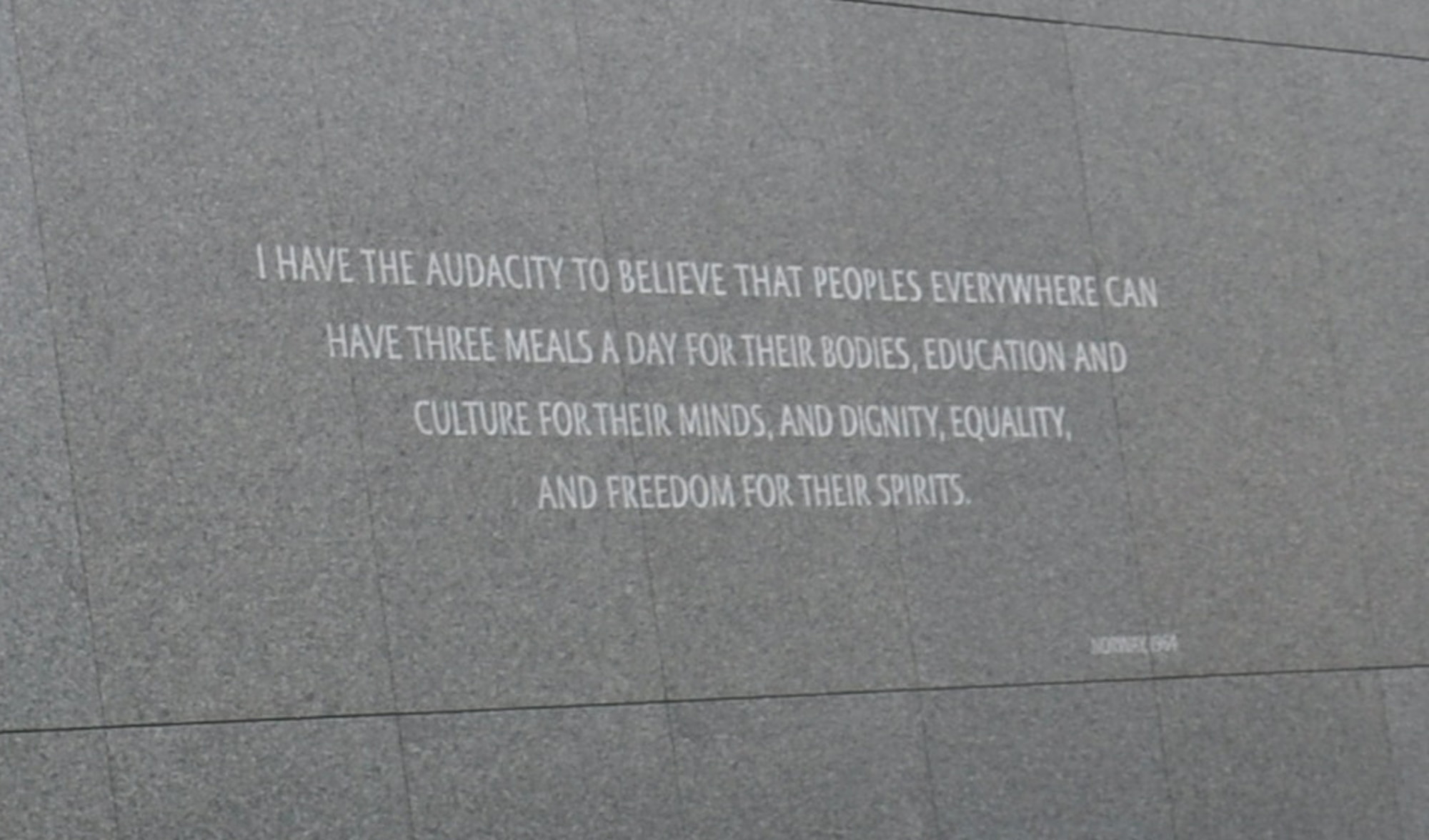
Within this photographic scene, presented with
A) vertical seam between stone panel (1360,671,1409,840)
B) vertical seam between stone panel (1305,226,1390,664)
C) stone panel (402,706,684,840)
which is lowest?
vertical seam between stone panel (1360,671,1409,840)

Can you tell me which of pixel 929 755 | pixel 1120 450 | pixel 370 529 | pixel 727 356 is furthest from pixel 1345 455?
pixel 370 529

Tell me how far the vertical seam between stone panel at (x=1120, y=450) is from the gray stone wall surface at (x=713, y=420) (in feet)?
0.07

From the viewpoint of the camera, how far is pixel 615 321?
1342 cm

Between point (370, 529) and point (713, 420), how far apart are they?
1785 mm

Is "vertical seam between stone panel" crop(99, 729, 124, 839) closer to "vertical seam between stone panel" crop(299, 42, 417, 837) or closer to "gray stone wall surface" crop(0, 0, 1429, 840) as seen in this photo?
"gray stone wall surface" crop(0, 0, 1429, 840)

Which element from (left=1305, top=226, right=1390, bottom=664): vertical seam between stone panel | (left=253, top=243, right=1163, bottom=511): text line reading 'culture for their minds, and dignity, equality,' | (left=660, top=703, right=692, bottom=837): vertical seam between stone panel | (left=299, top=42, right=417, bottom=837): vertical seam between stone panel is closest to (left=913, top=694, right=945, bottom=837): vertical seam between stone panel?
(left=253, top=243, right=1163, bottom=511): text line reading 'culture for their minds, and dignity, equality,'

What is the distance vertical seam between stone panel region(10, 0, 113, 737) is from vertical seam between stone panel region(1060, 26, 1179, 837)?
5.10 metres

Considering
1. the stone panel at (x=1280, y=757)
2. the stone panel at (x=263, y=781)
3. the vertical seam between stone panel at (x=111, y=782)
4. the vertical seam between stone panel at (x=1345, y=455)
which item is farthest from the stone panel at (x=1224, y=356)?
the vertical seam between stone panel at (x=111, y=782)

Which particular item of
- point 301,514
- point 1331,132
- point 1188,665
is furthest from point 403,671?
point 1331,132

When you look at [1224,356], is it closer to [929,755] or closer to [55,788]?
[929,755]

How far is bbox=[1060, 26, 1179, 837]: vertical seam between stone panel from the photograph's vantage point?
1428 centimetres

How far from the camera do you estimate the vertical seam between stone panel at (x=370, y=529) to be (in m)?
12.2

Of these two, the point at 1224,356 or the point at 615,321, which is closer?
the point at 615,321

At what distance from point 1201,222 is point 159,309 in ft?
18.5
